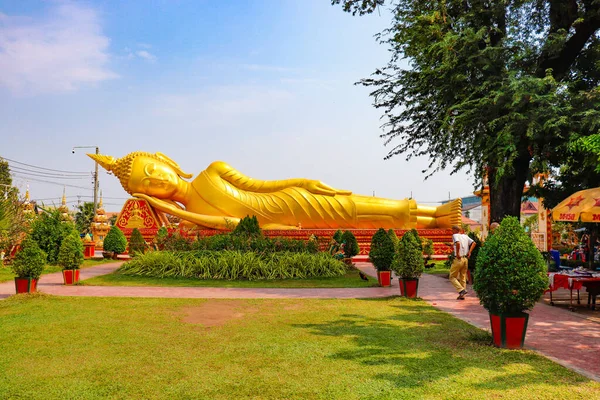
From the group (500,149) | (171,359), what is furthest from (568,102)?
(171,359)

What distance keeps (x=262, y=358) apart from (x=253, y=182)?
15.1 metres

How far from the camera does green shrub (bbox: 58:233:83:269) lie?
1112cm

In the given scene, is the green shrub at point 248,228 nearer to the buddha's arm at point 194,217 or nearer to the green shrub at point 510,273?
the buddha's arm at point 194,217

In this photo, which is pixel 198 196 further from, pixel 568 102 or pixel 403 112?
pixel 568 102

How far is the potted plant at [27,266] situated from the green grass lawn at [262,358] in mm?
1520

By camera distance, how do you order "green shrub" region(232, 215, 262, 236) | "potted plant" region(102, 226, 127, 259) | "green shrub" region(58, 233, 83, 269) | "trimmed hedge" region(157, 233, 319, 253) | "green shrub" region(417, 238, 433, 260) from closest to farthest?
1. "green shrub" region(58, 233, 83, 269)
2. "trimmed hedge" region(157, 233, 319, 253)
3. "green shrub" region(232, 215, 262, 236)
4. "green shrub" region(417, 238, 433, 260)
5. "potted plant" region(102, 226, 127, 259)

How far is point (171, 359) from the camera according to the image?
4.89 meters

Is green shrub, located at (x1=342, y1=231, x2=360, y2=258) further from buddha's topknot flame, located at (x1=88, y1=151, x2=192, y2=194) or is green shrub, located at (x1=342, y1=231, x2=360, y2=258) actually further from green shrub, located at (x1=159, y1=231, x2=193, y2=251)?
buddha's topknot flame, located at (x1=88, y1=151, x2=192, y2=194)

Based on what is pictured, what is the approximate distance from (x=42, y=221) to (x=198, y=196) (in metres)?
6.23

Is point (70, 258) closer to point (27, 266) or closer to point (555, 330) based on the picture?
point (27, 266)

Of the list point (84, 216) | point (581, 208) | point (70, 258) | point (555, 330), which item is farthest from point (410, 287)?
point (84, 216)

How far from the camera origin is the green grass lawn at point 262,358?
3.99m

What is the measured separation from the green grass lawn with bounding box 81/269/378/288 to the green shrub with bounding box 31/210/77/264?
3380mm

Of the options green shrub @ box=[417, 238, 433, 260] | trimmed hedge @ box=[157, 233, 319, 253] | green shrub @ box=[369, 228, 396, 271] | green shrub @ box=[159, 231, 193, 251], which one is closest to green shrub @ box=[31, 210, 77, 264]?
green shrub @ box=[159, 231, 193, 251]
